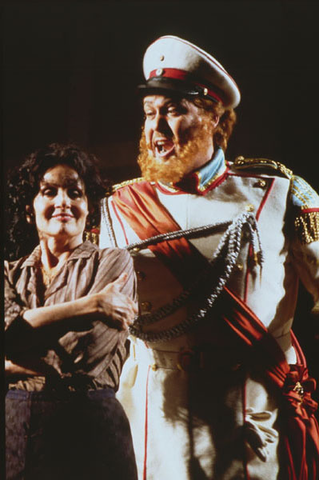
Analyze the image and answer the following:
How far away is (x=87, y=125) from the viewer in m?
2.17

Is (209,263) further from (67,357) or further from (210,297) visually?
(67,357)

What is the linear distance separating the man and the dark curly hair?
0.44 feet

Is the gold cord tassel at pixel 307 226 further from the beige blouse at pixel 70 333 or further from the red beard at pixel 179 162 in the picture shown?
the beige blouse at pixel 70 333

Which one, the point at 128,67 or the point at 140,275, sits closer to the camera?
the point at 140,275

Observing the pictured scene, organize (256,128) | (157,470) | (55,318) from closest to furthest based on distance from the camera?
(55,318) → (157,470) → (256,128)

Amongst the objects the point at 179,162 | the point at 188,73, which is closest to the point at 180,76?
the point at 188,73

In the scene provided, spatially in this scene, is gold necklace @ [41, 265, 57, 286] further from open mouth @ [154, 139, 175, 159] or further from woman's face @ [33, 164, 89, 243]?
open mouth @ [154, 139, 175, 159]

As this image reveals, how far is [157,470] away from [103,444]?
213 mm

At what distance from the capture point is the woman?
1847mm

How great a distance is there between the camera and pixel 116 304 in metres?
1.86

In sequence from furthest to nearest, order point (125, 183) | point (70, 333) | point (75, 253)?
point (125, 183)
point (75, 253)
point (70, 333)

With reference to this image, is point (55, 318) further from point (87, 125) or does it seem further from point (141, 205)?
point (87, 125)

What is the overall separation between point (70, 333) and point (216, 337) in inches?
17.8

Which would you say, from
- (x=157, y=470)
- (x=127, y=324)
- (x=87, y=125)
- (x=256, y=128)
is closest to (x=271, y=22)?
(x=256, y=128)
